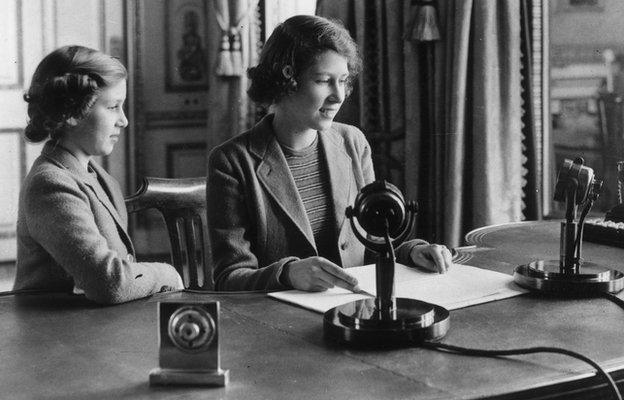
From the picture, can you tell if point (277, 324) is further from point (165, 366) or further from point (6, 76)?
point (6, 76)

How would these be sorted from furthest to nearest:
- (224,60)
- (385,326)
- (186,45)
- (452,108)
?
(186,45) → (224,60) → (452,108) → (385,326)

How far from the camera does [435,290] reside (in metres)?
1.76

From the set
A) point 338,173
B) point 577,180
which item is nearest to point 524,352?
point 577,180

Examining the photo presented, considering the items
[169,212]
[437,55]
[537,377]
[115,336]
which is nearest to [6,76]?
[437,55]

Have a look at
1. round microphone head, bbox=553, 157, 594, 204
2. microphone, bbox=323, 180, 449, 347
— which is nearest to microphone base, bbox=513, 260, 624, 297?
round microphone head, bbox=553, 157, 594, 204

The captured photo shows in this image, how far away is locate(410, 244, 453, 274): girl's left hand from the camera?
6.31 feet

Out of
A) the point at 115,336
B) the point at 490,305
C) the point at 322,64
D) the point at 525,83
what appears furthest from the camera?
the point at 525,83

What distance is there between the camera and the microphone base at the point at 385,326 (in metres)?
1.38

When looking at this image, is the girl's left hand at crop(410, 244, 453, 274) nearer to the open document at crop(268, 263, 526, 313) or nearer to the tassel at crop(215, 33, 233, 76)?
the open document at crop(268, 263, 526, 313)

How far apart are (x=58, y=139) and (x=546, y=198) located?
2329mm

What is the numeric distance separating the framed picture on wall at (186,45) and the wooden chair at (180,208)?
2.91 m

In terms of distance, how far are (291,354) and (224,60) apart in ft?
11.8

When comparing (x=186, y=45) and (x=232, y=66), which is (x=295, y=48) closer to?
(x=232, y=66)

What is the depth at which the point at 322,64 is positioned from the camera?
228 cm
